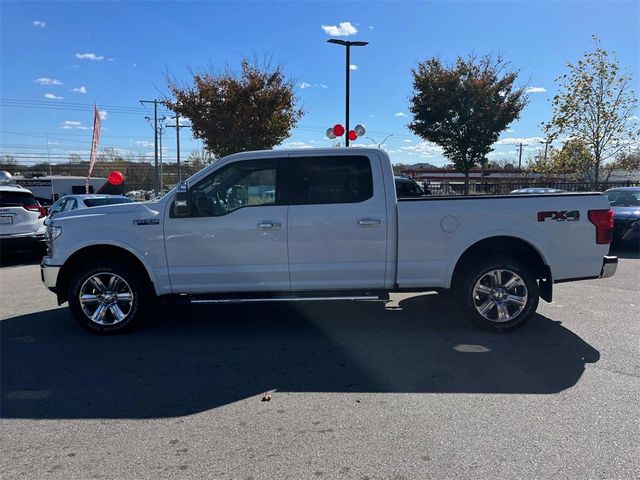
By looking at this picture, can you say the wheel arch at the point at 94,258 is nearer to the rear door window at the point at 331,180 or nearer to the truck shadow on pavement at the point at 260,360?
the truck shadow on pavement at the point at 260,360

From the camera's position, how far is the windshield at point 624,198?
497 inches

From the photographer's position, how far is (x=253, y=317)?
6301 millimetres

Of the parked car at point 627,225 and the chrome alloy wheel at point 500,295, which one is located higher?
the parked car at point 627,225

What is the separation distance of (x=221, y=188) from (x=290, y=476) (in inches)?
133

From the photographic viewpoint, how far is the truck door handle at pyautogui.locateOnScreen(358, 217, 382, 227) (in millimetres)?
5352

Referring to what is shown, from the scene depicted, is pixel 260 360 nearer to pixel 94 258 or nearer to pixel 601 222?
pixel 94 258

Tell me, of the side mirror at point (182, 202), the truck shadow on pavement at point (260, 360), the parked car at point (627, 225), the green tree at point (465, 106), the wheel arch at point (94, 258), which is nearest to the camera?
the truck shadow on pavement at point (260, 360)

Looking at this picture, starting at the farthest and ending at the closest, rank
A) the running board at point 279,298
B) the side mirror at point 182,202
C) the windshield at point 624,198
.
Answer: the windshield at point 624,198
the running board at point 279,298
the side mirror at point 182,202

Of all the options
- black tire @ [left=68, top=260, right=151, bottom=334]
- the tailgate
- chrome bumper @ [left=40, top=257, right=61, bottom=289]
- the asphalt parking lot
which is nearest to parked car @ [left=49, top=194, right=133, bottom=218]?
the tailgate

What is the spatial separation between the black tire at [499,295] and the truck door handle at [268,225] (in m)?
2.19

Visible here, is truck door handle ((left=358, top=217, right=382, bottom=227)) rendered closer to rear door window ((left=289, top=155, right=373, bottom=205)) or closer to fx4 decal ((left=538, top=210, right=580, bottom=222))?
rear door window ((left=289, top=155, right=373, bottom=205))

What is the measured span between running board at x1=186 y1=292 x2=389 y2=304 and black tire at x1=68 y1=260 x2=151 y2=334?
1.93 feet

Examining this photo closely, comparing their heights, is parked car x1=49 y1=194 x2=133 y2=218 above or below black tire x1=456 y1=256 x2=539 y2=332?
above

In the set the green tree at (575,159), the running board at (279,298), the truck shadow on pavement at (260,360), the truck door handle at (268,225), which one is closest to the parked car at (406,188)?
the truck shadow on pavement at (260,360)
